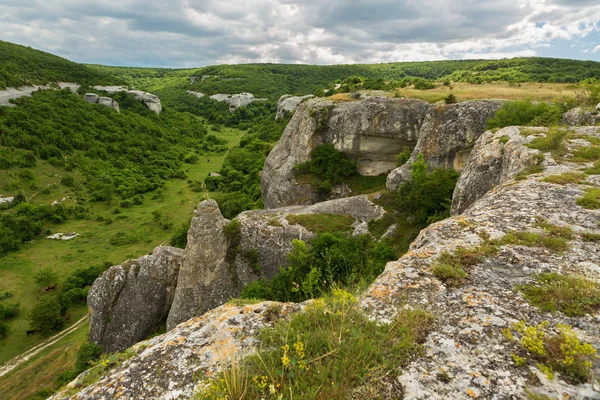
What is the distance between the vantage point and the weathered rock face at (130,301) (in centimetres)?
2188

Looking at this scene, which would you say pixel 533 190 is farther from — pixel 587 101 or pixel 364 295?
pixel 587 101

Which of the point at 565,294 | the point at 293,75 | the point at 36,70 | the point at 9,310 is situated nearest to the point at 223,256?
the point at 565,294

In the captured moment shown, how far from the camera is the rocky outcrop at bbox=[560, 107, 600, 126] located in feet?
53.3

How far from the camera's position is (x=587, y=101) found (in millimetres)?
18969

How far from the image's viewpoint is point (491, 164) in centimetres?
1364

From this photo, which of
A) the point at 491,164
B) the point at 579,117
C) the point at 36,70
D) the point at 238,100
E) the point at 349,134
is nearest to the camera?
the point at 491,164

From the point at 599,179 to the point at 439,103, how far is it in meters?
20.9

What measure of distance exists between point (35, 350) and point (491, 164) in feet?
115

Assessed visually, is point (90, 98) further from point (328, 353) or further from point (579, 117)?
point (328, 353)

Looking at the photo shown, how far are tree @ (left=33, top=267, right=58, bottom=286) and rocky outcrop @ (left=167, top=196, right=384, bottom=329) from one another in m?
20.6

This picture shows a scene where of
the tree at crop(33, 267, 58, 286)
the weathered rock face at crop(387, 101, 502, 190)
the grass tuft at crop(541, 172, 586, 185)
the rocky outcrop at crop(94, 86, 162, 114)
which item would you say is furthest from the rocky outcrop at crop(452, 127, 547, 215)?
the rocky outcrop at crop(94, 86, 162, 114)

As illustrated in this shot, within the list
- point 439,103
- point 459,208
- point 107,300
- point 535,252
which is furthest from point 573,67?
point 107,300

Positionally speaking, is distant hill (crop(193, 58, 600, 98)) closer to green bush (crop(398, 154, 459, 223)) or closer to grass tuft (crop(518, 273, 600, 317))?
green bush (crop(398, 154, 459, 223))

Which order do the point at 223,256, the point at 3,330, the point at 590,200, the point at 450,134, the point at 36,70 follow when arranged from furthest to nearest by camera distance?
the point at 36,70 → the point at 3,330 → the point at 450,134 → the point at 223,256 → the point at 590,200
